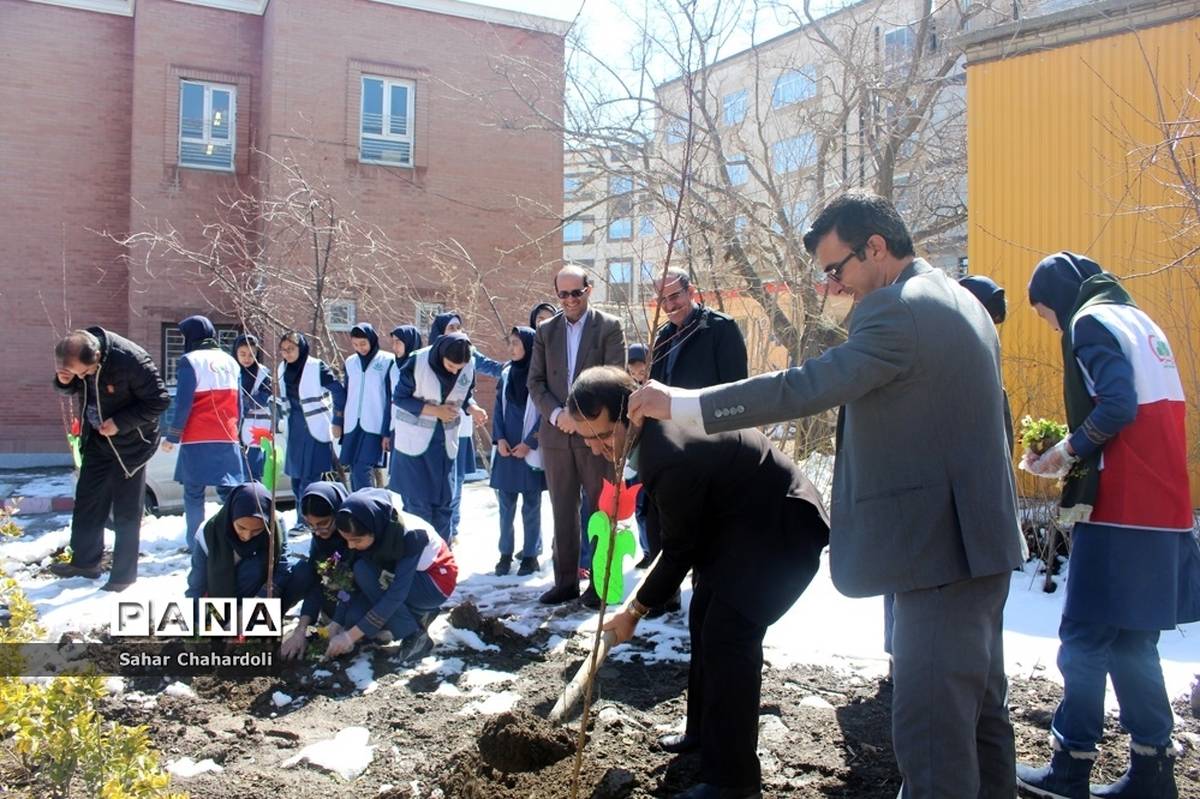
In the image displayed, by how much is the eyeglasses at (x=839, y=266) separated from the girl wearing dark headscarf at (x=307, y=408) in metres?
5.77

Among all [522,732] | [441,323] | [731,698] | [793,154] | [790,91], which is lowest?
[522,732]

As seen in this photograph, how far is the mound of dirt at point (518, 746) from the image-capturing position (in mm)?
Answer: 3379

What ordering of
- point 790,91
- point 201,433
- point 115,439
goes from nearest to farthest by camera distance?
point 115,439 < point 201,433 < point 790,91

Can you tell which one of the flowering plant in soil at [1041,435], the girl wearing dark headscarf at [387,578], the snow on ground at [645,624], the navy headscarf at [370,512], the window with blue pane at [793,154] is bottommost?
the snow on ground at [645,624]

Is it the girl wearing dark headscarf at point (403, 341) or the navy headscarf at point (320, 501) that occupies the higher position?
the girl wearing dark headscarf at point (403, 341)

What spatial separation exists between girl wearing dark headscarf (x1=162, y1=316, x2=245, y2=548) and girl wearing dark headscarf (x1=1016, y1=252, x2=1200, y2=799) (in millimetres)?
5453

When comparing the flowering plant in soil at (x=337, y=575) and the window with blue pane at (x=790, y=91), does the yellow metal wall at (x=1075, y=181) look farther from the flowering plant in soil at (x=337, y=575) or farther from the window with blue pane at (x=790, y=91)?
the flowering plant in soil at (x=337, y=575)

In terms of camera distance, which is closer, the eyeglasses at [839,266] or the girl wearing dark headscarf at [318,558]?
the eyeglasses at [839,266]

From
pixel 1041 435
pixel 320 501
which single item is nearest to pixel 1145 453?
pixel 1041 435

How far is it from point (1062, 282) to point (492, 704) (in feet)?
9.45

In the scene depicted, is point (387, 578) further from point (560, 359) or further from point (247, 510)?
point (560, 359)

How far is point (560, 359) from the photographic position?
18.7ft

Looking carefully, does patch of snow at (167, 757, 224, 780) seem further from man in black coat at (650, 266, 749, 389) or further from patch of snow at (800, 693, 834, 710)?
man in black coat at (650, 266, 749, 389)

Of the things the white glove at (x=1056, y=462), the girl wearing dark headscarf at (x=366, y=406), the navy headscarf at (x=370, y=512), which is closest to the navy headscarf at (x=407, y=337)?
the girl wearing dark headscarf at (x=366, y=406)
